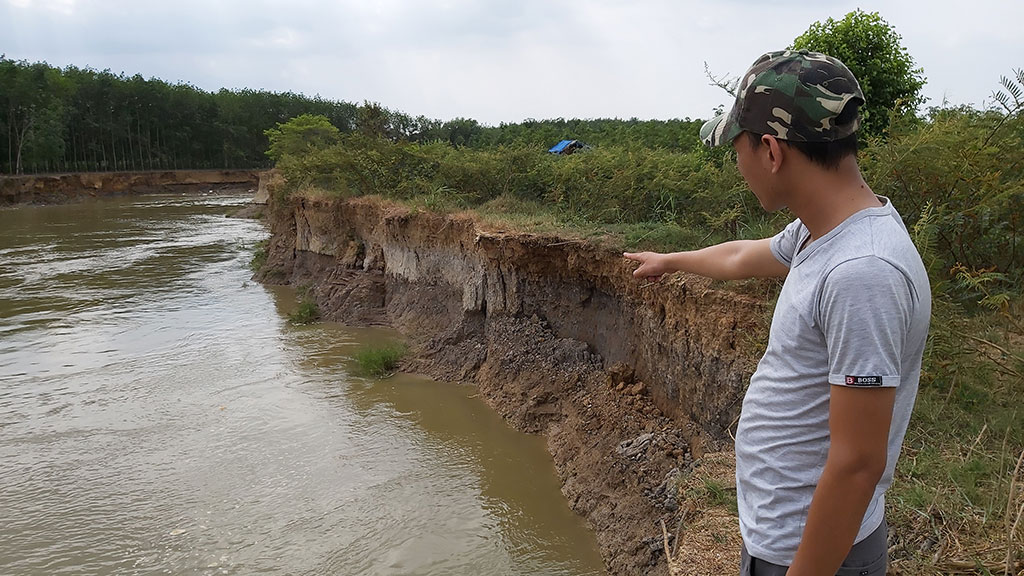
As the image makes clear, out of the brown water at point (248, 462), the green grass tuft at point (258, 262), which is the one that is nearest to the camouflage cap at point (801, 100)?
the brown water at point (248, 462)

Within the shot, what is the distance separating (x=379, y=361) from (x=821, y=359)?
8.75m

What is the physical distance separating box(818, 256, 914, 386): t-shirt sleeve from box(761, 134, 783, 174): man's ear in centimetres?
26

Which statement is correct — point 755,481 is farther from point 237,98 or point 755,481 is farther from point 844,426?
point 237,98

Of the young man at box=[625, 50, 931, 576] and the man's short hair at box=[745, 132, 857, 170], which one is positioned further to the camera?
the man's short hair at box=[745, 132, 857, 170]

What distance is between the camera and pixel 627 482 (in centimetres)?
571

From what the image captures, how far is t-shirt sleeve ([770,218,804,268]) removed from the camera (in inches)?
65.1

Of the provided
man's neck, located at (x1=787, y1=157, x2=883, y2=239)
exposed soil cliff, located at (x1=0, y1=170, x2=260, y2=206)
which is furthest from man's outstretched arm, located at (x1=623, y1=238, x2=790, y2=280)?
exposed soil cliff, located at (x1=0, y1=170, x2=260, y2=206)

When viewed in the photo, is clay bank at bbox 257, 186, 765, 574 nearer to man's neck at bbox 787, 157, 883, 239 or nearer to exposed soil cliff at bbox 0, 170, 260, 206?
man's neck at bbox 787, 157, 883, 239

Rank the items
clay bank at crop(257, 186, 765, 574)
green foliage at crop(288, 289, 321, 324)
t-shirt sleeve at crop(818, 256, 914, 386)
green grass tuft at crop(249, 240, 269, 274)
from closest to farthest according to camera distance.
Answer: t-shirt sleeve at crop(818, 256, 914, 386) < clay bank at crop(257, 186, 765, 574) < green foliage at crop(288, 289, 321, 324) < green grass tuft at crop(249, 240, 269, 274)

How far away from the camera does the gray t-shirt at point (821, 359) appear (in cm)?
109

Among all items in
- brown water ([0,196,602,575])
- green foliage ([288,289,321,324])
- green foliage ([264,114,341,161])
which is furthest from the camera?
green foliage ([264,114,341,161])

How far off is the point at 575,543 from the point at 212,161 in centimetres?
5900

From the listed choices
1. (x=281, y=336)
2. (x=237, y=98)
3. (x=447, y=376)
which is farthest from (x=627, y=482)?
(x=237, y=98)

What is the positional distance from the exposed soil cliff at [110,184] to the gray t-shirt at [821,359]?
44.5 metres
